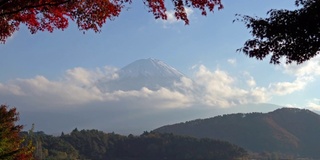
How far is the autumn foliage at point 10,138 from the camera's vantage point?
21.8 m

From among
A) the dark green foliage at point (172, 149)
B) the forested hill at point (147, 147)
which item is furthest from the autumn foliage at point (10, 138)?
the dark green foliage at point (172, 149)

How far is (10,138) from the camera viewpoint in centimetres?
2447

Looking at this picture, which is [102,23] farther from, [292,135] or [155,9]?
[292,135]

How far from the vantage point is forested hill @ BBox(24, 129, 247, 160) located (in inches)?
4968

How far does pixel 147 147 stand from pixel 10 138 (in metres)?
114

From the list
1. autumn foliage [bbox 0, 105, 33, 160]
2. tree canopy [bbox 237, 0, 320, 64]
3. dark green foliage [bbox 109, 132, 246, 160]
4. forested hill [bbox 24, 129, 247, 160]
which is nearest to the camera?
tree canopy [bbox 237, 0, 320, 64]

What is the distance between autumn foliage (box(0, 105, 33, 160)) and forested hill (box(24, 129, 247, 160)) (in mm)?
93553

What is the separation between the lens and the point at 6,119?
2659 centimetres

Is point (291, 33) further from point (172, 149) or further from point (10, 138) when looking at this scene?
point (172, 149)

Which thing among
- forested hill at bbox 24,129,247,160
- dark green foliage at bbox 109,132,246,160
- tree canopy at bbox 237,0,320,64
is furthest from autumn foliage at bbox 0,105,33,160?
dark green foliage at bbox 109,132,246,160

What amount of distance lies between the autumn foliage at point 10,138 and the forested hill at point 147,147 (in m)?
93.6

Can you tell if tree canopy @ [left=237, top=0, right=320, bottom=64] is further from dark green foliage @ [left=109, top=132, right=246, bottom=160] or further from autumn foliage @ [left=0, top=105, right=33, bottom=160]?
dark green foliage @ [left=109, top=132, right=246, bottom=160]

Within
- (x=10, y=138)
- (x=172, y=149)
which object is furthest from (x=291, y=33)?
(x=172, y=149)

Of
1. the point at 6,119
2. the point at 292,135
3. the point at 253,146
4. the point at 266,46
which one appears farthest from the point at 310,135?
the point at 266,46
